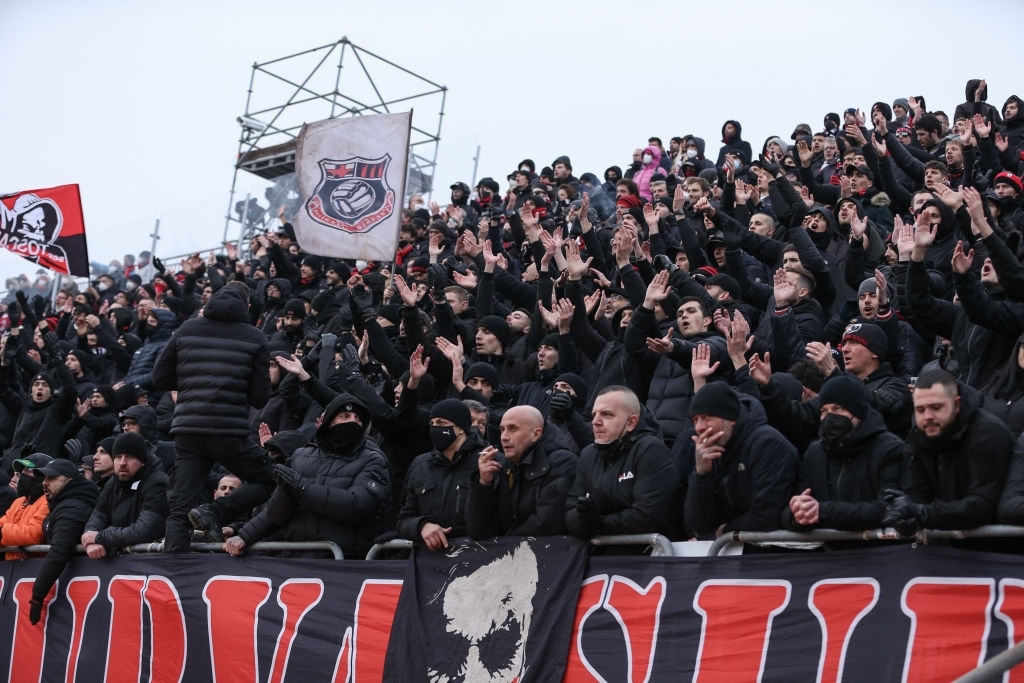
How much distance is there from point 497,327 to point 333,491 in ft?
9.59

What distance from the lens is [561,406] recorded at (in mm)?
8297

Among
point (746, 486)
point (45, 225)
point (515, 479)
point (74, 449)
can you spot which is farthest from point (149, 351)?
point (746, 486)

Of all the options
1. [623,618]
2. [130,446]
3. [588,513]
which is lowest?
[623,618]

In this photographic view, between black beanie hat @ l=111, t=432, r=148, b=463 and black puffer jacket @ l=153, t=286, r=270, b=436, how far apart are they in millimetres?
893

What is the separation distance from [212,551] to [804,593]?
16.3ft

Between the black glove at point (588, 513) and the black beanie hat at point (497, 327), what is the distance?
13.6 feet

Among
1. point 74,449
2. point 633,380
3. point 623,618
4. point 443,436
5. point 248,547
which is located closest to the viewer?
point 623,618

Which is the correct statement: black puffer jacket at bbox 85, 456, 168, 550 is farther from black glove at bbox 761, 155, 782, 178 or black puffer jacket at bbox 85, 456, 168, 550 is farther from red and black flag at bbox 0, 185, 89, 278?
black glove at bbox 761, 155, 782, 178

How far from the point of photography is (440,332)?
11297mm

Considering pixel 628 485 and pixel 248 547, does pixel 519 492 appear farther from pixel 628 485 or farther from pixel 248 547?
pixel 248 547

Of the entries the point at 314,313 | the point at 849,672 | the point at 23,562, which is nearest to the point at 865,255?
the point at 849,672

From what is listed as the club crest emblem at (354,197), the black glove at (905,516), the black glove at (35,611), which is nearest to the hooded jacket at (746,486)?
the black glove at (905,516)

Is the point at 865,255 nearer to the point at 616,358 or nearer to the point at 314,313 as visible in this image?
the point at 616,358

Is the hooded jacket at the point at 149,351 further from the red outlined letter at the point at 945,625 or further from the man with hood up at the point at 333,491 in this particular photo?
the red outlined letter at the point at 945,625
